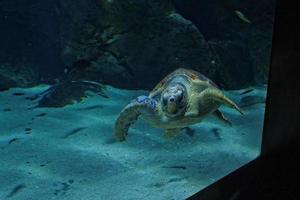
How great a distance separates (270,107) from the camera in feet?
5.11

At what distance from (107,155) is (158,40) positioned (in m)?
2.18

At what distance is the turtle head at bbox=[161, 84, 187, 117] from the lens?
2545 mm

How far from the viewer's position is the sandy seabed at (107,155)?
7.86 feet

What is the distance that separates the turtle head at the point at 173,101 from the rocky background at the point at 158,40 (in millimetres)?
2021

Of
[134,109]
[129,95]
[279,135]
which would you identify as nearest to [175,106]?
[134,109]

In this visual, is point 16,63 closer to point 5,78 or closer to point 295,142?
point 5,78

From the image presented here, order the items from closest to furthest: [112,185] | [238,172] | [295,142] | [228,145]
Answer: [295,142], [238,172], [112,185], [228,145]

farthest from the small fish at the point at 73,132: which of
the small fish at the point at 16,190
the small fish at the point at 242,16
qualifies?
the small fish at the point at 242,16

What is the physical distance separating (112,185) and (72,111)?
1966 mm

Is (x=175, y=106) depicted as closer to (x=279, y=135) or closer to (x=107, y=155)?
(x=107, y=155)

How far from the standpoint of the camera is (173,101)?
8.35 feet

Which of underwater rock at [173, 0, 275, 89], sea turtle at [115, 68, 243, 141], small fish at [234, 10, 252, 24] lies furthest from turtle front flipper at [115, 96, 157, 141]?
small fish at [234, 10, 252, 24]

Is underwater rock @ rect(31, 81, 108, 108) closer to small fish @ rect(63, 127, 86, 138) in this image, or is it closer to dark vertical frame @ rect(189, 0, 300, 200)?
small fish @ rect(63, 127, 86, 138)

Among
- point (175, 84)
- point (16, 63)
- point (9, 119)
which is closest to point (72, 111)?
point (9, 119)
